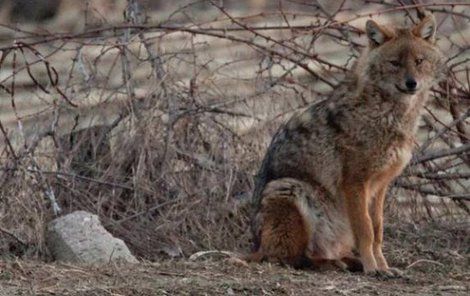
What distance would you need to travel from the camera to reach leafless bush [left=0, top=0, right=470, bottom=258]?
961 centimetres

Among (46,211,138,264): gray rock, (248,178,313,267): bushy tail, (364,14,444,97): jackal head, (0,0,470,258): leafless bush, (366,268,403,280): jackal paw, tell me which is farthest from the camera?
(0,0,470,258): leafless bush

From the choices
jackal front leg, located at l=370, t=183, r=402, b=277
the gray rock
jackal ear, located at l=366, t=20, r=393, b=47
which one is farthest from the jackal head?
the gray rock

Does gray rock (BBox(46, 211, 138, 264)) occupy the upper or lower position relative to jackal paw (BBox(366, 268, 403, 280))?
upper

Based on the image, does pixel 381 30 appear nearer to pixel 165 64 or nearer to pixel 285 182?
pixel 285 182

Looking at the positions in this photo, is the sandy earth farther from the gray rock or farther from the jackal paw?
the gray rock

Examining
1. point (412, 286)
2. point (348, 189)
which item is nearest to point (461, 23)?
point (348, 189)

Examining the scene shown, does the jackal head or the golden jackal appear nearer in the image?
the golden jackal

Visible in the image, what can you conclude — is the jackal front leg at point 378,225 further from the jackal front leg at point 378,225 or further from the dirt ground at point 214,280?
the dirt ground at point 214,280

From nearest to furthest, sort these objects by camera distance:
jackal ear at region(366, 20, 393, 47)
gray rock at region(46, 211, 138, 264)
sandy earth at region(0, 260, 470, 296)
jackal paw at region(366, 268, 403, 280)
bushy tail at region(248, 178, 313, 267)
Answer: sandy earth at region(0, 260, 470, 296) → jackal paw at region(366, 268, 403, 280) → bushy tail at region(248, 178, 313, 267) → gray rock at region(46, 211, 138, 264) → jackal ear at region(366, 20, 393, 47)

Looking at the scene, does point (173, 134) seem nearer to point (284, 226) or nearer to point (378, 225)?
point (284, 226)

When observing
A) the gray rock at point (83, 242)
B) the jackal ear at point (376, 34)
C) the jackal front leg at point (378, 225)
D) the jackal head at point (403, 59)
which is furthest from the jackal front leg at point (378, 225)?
the gray rock at point (83, 242)

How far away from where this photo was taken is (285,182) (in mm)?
8820

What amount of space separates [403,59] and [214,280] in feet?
6.93

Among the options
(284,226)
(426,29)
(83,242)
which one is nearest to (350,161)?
(284,226)
